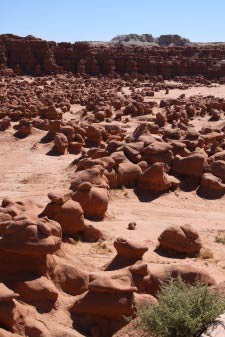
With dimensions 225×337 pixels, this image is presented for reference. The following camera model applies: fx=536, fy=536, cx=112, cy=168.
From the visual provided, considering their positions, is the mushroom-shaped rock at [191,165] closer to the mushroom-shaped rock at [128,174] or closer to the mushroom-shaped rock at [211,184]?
the mushroom-shaped rock at [211,184]

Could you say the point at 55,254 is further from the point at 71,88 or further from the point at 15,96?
the point at 71,88

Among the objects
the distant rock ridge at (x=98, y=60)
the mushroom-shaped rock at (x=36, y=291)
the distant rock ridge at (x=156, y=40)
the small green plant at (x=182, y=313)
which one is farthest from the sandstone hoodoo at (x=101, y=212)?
the distant rock ridge at (x=156, y=40)

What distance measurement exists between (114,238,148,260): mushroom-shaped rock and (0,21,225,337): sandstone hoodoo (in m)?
0.02

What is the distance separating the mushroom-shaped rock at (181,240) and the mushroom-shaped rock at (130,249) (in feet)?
3.58

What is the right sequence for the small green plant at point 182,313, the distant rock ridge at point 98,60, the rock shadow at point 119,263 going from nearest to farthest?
the small green plant at point 182,313
the rock shadow at point 119,263
the distant rock ridge at point 98,60

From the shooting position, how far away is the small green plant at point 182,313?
5211 mm

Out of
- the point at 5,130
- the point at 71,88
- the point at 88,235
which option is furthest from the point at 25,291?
the point at 71,88

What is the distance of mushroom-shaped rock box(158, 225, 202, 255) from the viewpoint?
9156mm

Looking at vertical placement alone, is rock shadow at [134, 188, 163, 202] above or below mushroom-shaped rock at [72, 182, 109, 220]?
below

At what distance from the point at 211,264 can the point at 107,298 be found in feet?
8.38

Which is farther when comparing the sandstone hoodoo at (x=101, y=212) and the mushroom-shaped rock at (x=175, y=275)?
the mushroom-shaped rock at (x=175, y=275)

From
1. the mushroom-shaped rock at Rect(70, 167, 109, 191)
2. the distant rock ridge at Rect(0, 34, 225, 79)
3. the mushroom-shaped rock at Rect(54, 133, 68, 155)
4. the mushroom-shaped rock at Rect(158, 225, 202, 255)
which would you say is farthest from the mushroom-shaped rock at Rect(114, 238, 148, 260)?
the distant rock ridge at Rect(0, 34, 225, 79)

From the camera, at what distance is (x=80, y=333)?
262 inches

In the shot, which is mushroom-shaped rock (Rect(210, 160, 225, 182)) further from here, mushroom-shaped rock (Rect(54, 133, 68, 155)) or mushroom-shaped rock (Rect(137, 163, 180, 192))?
mushroom-shaped rock (Rect(54, 133, 68, 155))
